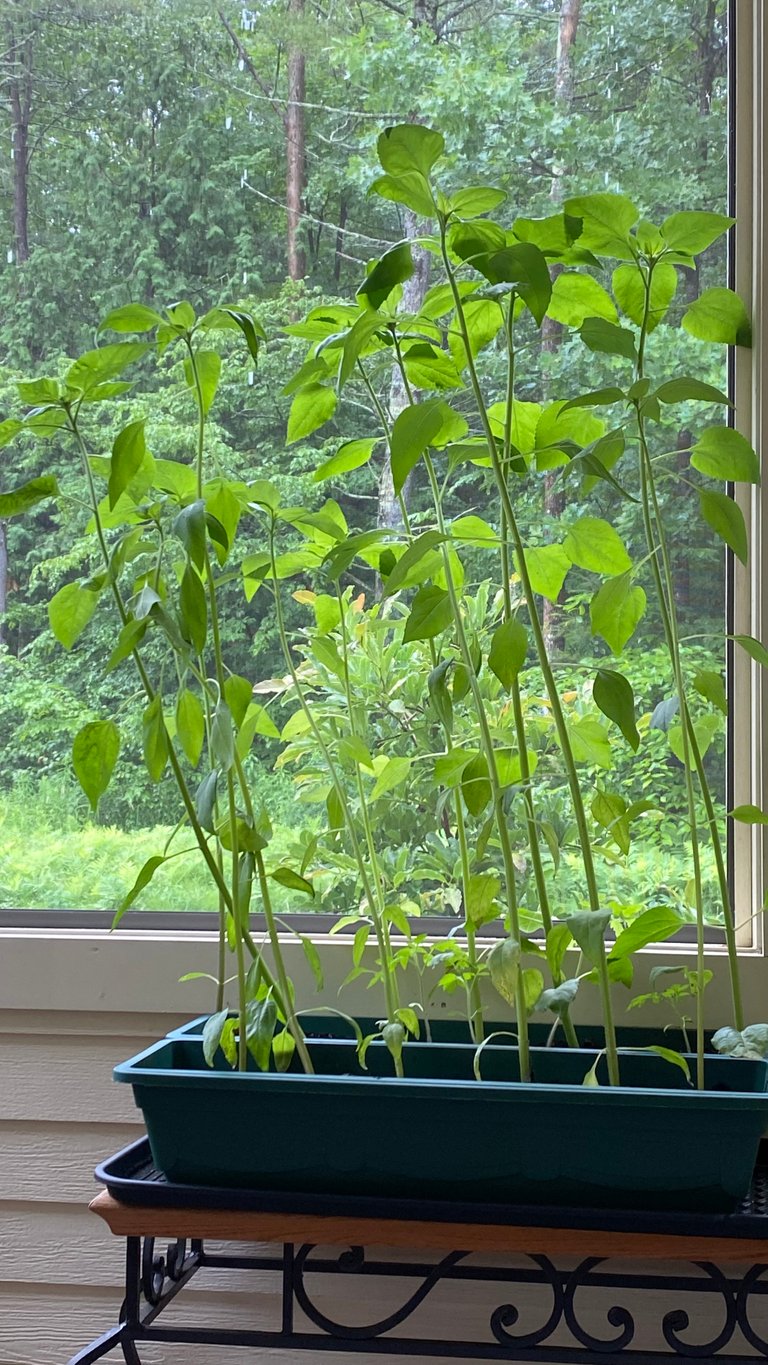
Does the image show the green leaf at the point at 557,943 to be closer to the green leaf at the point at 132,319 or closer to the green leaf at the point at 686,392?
the green leaf at the point at 686,392

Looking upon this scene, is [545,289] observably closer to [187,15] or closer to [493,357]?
[493,357]

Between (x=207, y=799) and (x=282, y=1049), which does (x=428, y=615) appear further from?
(x=282, y=1049)

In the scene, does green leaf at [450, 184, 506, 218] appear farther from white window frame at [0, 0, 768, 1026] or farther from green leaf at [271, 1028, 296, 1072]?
green leaf at [271, 1028, 296, 1072]

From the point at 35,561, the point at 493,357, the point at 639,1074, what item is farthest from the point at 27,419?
the point at 639,1074

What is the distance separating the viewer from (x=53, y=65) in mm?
1404

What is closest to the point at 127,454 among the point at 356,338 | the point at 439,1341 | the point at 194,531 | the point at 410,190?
the point at 194,531

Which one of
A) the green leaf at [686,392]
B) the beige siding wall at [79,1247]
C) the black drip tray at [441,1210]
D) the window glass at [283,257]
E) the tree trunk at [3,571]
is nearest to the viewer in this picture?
the black drip tray at [441,1210]

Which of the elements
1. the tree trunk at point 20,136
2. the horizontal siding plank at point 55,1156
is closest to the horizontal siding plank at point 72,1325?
the horizontal siding plank at point 55,1156

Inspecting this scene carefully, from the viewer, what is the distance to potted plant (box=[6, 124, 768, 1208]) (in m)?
0.86

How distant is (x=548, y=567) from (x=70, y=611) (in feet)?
1.43

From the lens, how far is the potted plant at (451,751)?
0.86 meters

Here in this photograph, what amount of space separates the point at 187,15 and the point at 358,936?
43.5 inches

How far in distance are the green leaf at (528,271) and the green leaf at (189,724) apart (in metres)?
0.43

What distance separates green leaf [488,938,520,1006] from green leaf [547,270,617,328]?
58cm
